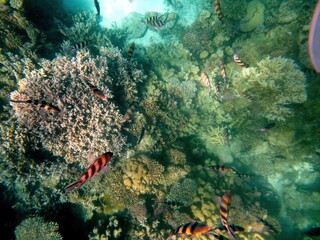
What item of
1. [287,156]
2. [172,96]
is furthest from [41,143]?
[287,156]

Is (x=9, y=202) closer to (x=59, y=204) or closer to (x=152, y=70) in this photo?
(x=59, y=204)

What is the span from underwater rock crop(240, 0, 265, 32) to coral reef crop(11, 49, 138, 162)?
21.9 feet

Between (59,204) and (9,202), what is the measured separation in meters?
1.25

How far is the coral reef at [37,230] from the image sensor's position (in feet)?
15.4

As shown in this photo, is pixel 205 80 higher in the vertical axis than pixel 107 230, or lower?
higher

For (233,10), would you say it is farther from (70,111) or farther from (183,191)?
(70,111)

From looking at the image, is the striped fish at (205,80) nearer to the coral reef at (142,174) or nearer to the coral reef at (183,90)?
the coral reef at (183,90)

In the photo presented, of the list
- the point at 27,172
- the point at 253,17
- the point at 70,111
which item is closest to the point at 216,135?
the point at 70,111

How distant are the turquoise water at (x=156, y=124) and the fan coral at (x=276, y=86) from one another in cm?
3

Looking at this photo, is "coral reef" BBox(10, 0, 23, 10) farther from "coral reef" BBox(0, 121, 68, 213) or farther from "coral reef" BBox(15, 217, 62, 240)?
"coral reef" BBox(15, 217, 62, 240)

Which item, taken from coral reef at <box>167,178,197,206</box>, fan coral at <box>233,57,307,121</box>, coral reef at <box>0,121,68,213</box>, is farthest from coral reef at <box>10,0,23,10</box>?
fan coral at <box>233,57,307,121</box>

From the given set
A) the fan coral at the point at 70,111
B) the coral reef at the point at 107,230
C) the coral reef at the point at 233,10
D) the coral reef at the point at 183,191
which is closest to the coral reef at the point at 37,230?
the coral reef at the point at 107,230

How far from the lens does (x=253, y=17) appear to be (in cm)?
894

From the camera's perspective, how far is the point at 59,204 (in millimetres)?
5664
